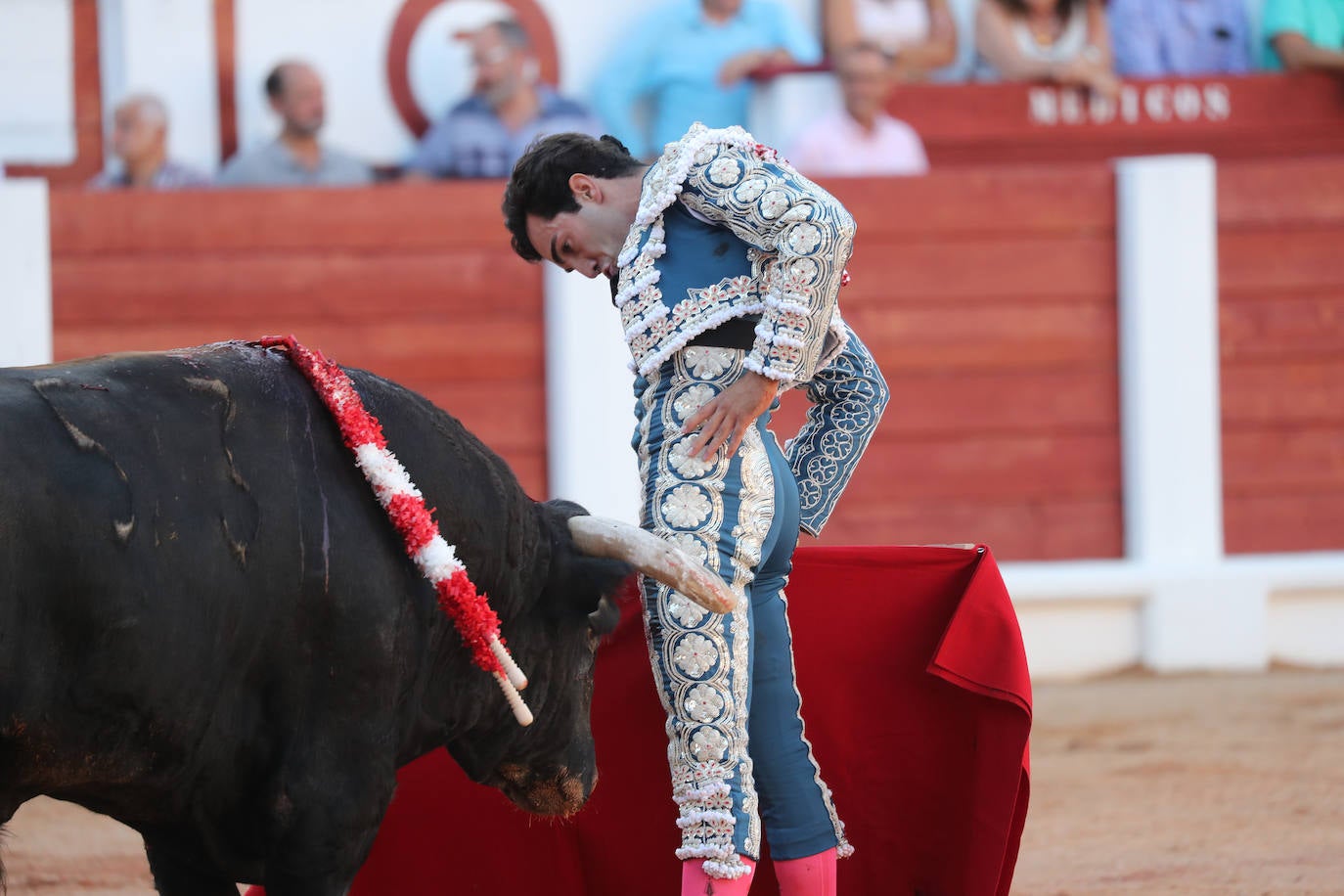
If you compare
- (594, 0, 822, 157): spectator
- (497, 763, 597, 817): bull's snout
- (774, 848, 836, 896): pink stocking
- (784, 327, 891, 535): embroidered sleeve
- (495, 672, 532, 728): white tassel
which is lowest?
(774, 848, 836, 896): pink stocking

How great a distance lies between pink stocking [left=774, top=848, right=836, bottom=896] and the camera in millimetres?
2297

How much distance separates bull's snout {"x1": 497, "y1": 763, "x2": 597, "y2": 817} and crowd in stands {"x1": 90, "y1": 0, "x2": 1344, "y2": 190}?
12.5 feet

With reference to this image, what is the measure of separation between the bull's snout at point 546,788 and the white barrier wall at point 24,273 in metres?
3.53

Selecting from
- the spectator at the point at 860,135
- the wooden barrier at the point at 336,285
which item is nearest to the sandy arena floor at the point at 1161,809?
the wooden barrier at the point at 336,285

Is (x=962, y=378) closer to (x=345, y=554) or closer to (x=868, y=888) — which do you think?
(x=868, y=888)

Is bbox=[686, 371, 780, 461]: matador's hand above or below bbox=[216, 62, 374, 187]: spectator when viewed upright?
below

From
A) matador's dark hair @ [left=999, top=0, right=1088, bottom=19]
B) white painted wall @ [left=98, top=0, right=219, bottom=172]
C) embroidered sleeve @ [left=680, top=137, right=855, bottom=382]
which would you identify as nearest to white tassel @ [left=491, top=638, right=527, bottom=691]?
embroidered sleeve @ [left=680, top=137, right=855, bottom=382]

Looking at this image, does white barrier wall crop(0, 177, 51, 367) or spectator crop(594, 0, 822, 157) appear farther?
spectator crop(594, 0, 822, 157)

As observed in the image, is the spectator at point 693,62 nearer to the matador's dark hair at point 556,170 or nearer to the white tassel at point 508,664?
the matador's dark hair at point 556,170

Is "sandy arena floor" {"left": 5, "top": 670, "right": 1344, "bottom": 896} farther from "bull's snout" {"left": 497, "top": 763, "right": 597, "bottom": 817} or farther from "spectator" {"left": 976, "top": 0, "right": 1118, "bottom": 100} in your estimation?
"spectator" {"left": 976, "top": 0, "right": 1118, "bottom": 100}

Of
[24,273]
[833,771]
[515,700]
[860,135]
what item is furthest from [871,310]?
[515,700]

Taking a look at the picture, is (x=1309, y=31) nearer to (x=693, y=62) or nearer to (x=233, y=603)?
(x=693, y=62)

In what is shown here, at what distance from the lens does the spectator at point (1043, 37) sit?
6.65 meters

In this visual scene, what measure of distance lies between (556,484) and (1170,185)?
2365 millimetres
